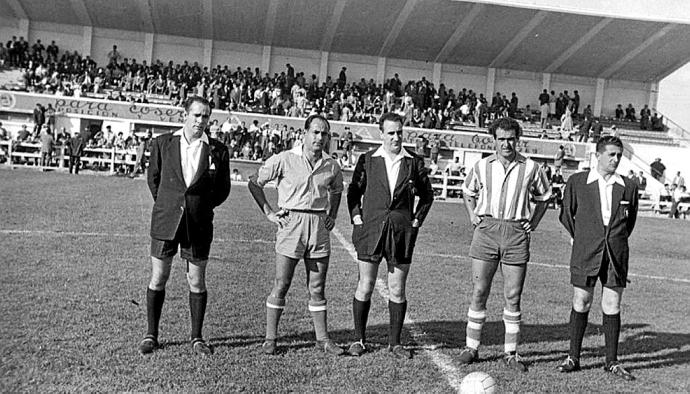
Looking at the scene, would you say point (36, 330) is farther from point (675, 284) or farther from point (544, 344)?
point (675, 284)

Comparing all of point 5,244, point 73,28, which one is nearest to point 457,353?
point 5,244

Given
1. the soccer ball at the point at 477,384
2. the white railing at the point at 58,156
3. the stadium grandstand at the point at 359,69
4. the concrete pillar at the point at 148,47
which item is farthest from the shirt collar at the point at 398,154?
the concrete pillar at the point at 148,47

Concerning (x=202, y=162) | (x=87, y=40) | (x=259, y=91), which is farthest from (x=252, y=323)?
(x=87, y=40)

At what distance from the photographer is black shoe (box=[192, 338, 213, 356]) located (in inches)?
229

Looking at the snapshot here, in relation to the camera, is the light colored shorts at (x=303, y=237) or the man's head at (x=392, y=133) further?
the man's head at (x=392, y=133)

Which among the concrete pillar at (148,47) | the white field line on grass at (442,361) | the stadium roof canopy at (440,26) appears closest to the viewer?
the white field line on grass at (442,361)

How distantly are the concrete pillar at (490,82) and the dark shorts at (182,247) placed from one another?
140 ft

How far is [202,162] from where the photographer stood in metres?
6.02

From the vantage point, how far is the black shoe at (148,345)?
5.74m

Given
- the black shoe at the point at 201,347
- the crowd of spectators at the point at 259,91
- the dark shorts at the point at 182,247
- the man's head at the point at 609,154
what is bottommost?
the black shoe at the point at 201,347

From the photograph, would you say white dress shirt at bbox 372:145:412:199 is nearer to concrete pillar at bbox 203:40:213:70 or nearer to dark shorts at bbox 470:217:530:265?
dark shorts at bbox 470:217:530:265

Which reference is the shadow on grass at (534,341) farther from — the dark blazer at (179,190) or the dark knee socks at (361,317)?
the dark blazer at (179,190)

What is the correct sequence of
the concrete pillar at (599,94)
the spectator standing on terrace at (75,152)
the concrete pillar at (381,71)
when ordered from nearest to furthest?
1. the spectator standing on terrace at (75,152)
2. the concrete pillar at (381,71)
3. the concrete pillar at (599,94)

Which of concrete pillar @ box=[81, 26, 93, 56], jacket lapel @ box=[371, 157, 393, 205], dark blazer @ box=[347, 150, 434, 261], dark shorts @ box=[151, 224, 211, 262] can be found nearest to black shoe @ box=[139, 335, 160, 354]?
dark shorts @ box=[151, 224, 211, 262]
